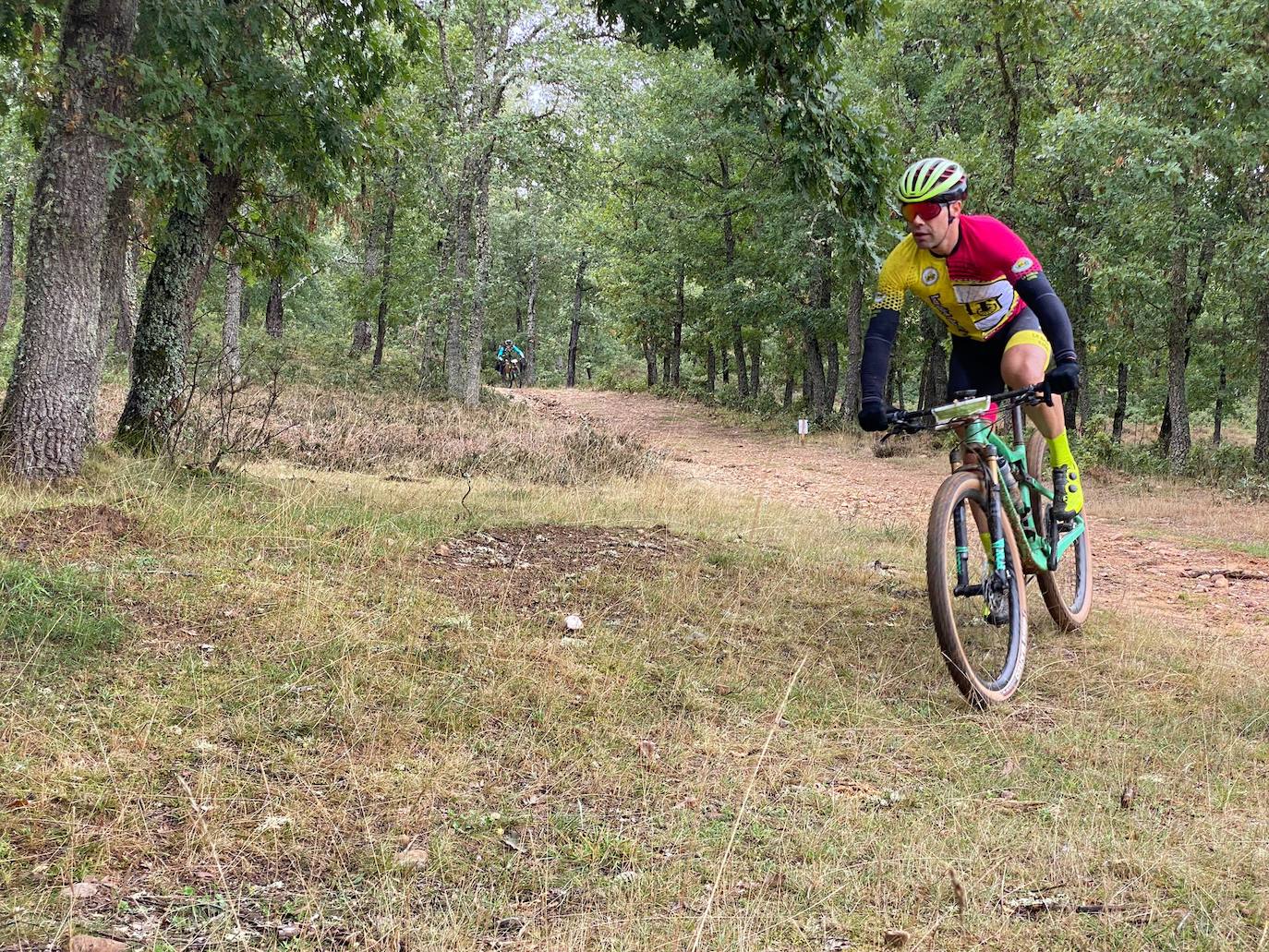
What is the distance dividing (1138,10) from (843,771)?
45.1ft

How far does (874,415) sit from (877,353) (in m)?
0.38

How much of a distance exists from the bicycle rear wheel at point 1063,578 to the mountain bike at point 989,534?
0.02m

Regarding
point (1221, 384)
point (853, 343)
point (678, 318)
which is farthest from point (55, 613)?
point (1221, 384)

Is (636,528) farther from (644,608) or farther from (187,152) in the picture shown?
(187,152)

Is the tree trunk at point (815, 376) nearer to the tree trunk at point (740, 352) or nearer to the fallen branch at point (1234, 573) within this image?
the tree trunk at point (740, 352)

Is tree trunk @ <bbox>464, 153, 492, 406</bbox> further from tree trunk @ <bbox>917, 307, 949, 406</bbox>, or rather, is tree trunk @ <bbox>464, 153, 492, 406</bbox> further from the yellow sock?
the yellow sock

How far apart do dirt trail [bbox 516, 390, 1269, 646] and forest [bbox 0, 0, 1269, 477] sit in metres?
3.43

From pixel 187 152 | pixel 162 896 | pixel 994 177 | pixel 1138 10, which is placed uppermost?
pixel 1138 10

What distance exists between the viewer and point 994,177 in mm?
17234

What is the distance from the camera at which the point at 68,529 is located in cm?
498

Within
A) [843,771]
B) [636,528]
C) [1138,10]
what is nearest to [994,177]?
[1138,10]

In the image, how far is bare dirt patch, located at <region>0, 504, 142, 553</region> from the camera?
470cm

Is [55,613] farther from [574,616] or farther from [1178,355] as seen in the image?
[1178,355]

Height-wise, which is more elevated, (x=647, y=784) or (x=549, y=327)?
(x=549, y=327)
